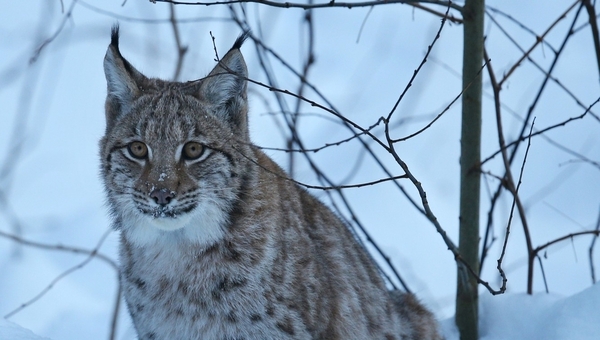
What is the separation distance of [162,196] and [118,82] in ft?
2.98

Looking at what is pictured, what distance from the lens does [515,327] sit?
16.9 ft

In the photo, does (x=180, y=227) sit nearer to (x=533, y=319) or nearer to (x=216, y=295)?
(x=216, y=295)

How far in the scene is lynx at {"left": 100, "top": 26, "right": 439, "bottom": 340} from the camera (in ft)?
13.9

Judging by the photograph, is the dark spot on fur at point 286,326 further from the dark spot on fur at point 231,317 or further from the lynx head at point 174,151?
the lynx head at point 174,151

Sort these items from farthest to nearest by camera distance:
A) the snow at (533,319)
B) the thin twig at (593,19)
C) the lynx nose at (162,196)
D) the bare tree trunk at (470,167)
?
the thin twig at (593,19) < the bare tree trunk at (470,167) < the snow at (533,319) < the lynx nose at (162,196)

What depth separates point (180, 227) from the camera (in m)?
4.24

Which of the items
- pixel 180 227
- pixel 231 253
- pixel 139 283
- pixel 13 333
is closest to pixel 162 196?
pixel 180 227

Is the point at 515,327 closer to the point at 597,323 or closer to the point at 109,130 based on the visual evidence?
the point at 597,323

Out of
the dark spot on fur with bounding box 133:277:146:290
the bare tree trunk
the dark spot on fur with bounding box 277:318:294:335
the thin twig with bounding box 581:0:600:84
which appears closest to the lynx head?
the dark spot on fur with bounding box 133:277:146:290

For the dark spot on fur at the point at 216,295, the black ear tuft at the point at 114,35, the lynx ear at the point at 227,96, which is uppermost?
the black ear tuft at the point at 114,35

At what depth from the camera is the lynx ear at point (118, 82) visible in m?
4.53

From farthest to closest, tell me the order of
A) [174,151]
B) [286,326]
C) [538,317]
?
1. [538,317]
2. [174,151]
3. [286,326]

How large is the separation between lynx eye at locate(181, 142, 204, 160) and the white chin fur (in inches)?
11.0

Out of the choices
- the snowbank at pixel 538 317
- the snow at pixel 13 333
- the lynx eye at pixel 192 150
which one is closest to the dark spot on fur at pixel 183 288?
the lynx eye at pixel 192 150
